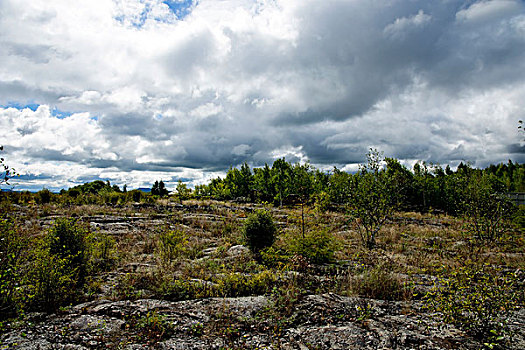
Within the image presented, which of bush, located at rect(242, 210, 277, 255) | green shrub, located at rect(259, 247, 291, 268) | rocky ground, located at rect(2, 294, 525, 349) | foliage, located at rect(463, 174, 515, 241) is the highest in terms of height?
foliage, located at rect(463, 174, 515, 241)

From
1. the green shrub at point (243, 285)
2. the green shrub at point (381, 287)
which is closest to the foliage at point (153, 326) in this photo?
the green shrub at point (243, 285)

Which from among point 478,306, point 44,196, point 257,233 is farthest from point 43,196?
point 478,306

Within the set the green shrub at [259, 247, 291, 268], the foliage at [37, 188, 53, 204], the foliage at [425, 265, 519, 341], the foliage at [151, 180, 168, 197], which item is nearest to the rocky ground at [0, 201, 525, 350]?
the foliage at [425, 265, 519, 341]

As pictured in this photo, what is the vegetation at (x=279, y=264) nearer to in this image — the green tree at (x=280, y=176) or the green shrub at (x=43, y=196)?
the green shrub at (x=43, y=196)

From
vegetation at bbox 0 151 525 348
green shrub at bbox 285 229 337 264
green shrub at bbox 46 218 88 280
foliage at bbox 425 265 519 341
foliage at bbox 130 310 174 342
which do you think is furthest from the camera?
green shrub at bbox 285 229 337 264

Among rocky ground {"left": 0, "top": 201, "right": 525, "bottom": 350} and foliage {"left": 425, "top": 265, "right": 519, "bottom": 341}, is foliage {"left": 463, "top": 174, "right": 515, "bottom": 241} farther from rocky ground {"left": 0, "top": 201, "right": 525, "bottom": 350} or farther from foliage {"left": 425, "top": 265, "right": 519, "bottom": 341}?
foliage {"left": 425, "top": 265, "right": 519, "bottom": 341}

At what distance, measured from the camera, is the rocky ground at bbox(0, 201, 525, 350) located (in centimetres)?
415

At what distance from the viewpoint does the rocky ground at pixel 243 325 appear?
415 cm

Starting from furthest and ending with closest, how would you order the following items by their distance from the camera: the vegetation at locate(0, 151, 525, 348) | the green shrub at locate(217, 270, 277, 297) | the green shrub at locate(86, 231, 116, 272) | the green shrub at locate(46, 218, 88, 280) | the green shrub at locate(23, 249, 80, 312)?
the green shrub at locate(86, 231, 116, 272), the green shrub at locate(46, 218, 88, 280), the green shrub at locate(217, 270, 277, 297), the green shrub at locate(23, 249, 80, 312), the vegetation at locate(0, 151, 525, 348)

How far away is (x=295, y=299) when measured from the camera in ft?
18.0

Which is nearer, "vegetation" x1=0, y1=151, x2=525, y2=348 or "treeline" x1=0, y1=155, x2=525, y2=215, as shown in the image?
"vegetation" x1=0, y1=151, x2=525, y2=348

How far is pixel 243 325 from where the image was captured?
189 inches

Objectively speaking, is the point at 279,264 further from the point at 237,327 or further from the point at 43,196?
the point at 43,196

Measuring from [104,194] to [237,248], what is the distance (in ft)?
62.5
